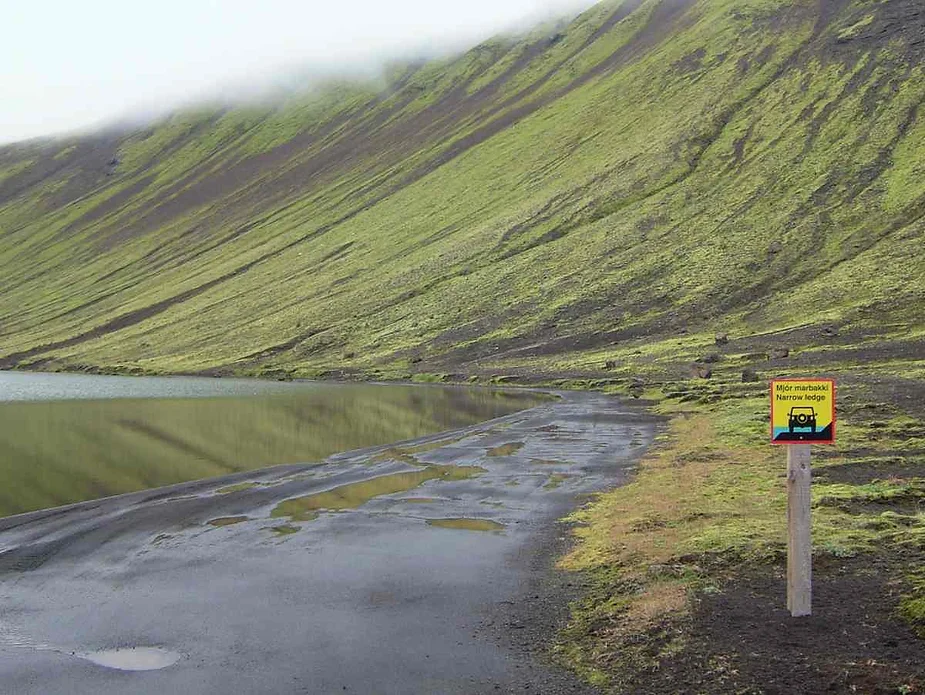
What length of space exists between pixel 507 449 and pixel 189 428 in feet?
84.5

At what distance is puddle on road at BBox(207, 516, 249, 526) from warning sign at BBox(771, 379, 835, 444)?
1804 cm

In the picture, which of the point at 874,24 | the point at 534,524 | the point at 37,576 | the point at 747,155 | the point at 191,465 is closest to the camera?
the point at 37,576

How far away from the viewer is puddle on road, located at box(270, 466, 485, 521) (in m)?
27.2

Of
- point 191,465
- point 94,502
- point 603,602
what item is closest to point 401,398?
point 191,465

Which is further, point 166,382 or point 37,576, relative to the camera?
point 166,382

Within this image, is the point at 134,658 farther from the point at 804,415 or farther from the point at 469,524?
the point at 804,415

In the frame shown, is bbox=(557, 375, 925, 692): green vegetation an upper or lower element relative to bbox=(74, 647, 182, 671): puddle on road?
lower

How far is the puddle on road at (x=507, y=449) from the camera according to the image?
1478 inches

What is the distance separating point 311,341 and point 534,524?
4380 inches

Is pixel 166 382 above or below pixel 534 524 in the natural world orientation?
below

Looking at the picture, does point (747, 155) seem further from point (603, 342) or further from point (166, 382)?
point (166, 382)

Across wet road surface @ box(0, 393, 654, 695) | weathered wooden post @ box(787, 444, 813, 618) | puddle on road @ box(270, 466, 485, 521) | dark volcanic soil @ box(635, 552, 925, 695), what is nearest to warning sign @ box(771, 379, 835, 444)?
weathered wooden post @ box(787, 444, 813, 618)

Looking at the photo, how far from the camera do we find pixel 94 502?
29625 mm

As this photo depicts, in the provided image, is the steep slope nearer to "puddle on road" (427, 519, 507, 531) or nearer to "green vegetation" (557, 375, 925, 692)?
"green vegetation" (557, 375, 925, 692)
